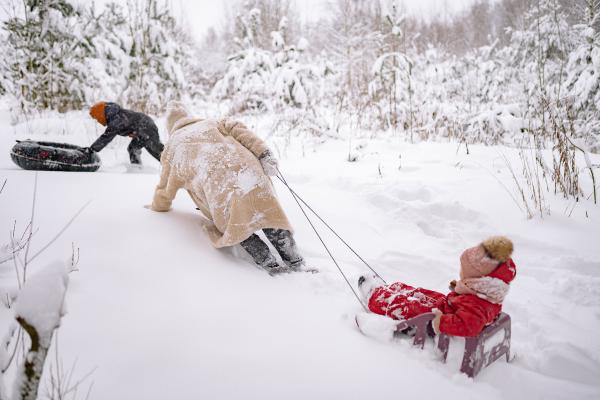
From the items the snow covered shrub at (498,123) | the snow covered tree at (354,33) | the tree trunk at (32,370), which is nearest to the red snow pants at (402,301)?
the tree trunk at (32,370)

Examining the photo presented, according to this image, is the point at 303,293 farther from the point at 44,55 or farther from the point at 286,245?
the point at 44,55

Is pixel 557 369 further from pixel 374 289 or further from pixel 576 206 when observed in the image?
pixel 576 206

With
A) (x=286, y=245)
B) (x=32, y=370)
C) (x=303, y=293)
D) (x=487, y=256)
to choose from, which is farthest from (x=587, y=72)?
(x=32, y=370)

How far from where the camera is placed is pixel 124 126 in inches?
174

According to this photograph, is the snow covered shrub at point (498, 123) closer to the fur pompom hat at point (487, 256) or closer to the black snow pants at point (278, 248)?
the fur pompom hat at point (487, 256)

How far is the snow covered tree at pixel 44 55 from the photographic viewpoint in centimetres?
635

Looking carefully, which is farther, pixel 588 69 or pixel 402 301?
pixel 588 69

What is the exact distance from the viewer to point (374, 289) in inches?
78.5

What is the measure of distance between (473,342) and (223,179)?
5.42 feet

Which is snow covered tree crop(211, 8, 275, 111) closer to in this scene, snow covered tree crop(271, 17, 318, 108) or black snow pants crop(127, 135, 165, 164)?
snow covered tree crop(271, 17, 318, 108)

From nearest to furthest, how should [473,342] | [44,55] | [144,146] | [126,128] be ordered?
1. [473,342]
2. [126,128]
3. [144,146]
4. [44,55]

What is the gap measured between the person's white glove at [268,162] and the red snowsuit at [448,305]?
1053 millimetres

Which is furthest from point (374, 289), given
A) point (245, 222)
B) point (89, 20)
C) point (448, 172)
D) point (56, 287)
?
point (89, 20)

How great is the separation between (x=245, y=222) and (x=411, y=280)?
1.23m
